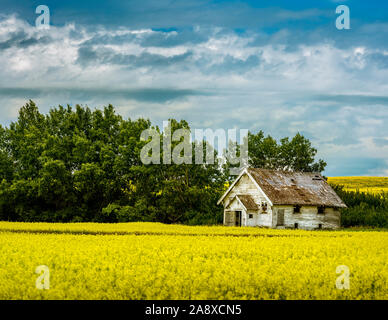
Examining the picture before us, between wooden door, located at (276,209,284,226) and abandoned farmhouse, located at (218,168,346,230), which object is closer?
wooden door, located at (276,209,284,226)

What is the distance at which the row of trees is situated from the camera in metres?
52.2

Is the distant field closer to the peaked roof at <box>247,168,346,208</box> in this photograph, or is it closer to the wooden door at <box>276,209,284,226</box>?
the peaked roof at <box>247,168,346,208</box>

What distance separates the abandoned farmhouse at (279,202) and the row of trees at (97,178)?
15.5ft

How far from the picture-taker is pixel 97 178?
52594 millimetres

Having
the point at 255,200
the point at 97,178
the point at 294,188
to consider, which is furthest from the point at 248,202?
the point at 97,178

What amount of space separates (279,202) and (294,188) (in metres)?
4.92

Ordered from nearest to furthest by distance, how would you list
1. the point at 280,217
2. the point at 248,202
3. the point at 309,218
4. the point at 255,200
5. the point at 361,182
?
the point at 280,217 → the point at 248,202 → the point at 255,200 → the point at 309,218 → the point at 361,182

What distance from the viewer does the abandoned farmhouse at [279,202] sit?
46781 millimetres

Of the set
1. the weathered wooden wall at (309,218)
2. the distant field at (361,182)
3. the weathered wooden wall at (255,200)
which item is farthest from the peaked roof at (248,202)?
the distant field at (361,182)

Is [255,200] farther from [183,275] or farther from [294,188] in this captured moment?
[183,275]

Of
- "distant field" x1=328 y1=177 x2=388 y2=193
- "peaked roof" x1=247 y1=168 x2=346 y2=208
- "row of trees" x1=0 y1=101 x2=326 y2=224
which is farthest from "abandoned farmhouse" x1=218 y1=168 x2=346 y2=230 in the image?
"distant field" x1=328 y1=177 x2=388 y2=193

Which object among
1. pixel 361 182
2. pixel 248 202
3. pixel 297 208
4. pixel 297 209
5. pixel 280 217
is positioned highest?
pixel 361 182
